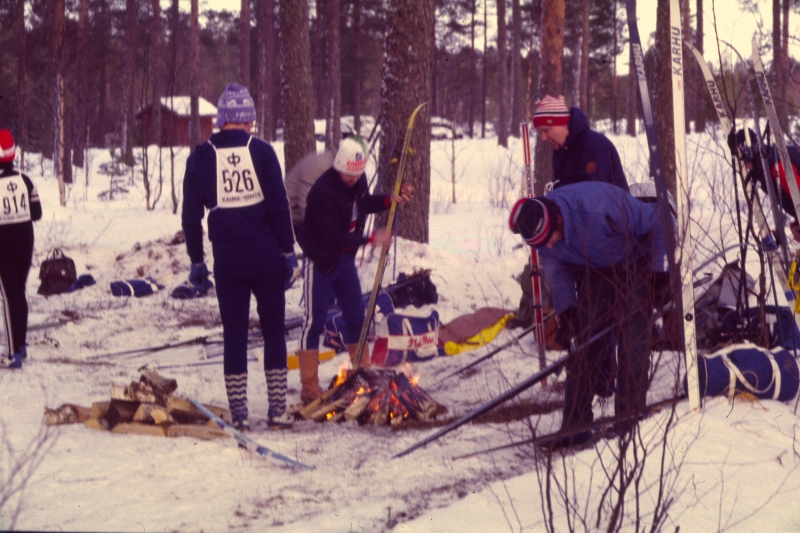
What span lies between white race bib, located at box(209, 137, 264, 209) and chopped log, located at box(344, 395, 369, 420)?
146cm

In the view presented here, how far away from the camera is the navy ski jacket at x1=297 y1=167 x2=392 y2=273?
5.69 metres

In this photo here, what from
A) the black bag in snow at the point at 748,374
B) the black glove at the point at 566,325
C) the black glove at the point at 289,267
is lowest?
the black bag in snow at the point at 748,374

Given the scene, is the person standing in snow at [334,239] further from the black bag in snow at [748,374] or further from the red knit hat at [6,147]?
the red knit hat at [6,147]

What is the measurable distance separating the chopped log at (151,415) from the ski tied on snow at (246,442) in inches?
9.6

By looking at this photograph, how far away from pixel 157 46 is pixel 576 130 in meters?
27.4

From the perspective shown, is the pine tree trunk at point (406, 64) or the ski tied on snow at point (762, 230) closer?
the ski tied on snow at point (762, 230)

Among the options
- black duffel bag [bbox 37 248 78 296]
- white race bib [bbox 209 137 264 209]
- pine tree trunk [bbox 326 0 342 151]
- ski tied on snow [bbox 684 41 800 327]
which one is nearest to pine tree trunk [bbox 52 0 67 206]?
pine tree trunk [bbox 326 0 342 151]

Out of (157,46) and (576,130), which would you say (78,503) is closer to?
(576,130)

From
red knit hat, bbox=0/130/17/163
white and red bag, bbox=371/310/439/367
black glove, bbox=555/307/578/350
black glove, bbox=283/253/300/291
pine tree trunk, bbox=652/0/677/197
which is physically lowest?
white and red bag, bbox=371/310/439/367

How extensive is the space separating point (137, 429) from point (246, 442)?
0.75 meters

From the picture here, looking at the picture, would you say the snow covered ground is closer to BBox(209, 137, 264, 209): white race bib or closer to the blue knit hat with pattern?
BBox(209, 137, 264, 209): white race bib

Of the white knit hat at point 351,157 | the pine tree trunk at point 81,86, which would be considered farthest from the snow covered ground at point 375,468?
the pine tree trunk at point 81,86

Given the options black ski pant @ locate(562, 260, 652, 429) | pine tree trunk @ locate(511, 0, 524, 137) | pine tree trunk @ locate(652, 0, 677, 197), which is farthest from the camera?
A: pine tree trunk @ locate(511, 0, 524, 137)

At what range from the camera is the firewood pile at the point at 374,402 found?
18.1ft
